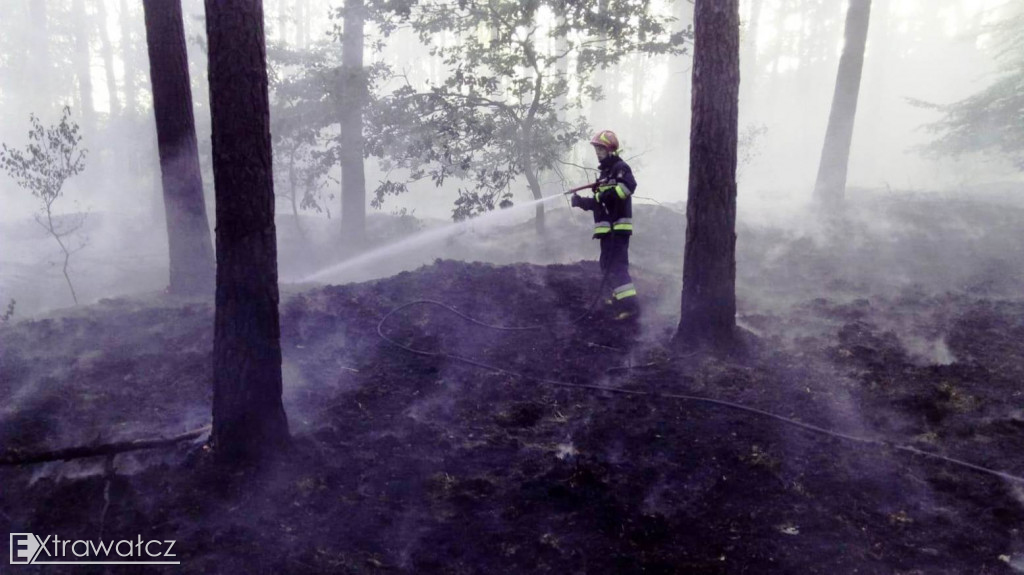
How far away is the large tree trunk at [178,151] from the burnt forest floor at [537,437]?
0.78m

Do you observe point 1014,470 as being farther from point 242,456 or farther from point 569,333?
point 242,456

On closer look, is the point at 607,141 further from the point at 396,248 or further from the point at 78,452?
the point at 396,248

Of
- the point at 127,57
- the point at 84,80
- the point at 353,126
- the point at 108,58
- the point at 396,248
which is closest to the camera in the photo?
the point at 353,126

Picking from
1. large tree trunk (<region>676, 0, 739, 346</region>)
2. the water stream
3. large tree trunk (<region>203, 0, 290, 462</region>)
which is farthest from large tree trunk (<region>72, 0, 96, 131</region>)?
large tree trunk (<region>676, 0, 739, 346</region>)

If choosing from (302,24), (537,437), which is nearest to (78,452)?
(537,437)

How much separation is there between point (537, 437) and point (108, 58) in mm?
43533

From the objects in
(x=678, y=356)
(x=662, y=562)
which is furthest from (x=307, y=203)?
(x=662, y=562)

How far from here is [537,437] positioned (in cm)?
490

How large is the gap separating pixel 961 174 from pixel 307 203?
24.0m

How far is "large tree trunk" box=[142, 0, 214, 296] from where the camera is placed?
8148 mm

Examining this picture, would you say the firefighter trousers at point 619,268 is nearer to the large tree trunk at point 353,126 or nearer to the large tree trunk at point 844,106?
the large tree trunk at point 353,126

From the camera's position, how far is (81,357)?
644 cm

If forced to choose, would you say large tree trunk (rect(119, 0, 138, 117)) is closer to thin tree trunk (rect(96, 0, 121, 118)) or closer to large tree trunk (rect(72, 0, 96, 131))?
thin tree trunk (rect(96, 0, 121, 118))

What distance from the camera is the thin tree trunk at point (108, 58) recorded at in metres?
35.2
